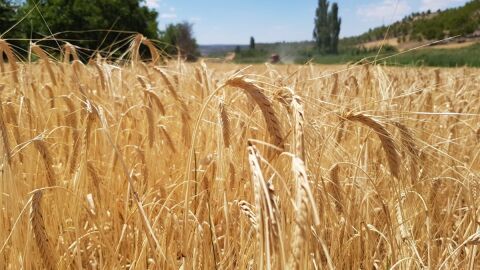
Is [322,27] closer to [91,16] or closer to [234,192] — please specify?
[91,16]

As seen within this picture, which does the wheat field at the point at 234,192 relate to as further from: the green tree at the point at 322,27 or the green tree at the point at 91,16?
the green tree at the point at 322,27

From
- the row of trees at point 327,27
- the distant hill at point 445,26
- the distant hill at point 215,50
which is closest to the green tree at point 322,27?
the row of trees at point 327,27

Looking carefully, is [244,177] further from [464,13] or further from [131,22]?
[464,13]

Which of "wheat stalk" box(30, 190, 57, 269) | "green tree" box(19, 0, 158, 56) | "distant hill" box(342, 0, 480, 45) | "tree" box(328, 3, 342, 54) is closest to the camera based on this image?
"wheat stalk" box(30, 190, 57, 269)

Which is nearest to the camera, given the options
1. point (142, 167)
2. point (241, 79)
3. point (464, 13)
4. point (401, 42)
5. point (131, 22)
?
point (241, 79)

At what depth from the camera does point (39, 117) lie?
4.32 feet

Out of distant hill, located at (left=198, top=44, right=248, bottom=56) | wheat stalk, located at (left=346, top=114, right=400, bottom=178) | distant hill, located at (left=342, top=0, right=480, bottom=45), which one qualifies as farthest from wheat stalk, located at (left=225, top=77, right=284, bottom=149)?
distant hill, located at (left=342, top=0, right=480, bottom=45)

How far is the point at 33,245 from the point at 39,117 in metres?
0.59

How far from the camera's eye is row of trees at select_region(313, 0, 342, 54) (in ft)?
137

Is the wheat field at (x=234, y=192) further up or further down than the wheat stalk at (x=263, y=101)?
further down

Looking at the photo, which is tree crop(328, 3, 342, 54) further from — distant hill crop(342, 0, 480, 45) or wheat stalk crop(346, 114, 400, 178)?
wheat stalk crop(346, 114, 400, 178)

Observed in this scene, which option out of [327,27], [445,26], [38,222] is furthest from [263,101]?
[445,26]

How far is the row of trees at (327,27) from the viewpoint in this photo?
41688 millimetres

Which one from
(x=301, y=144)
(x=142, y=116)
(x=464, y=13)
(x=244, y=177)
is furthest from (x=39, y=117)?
(x=464, y=13)
